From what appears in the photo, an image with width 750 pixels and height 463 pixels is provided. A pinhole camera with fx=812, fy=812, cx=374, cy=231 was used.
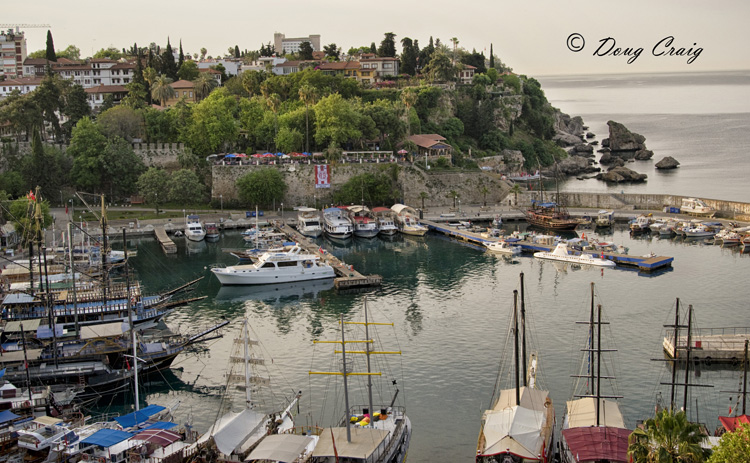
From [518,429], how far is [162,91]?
82.4 meters

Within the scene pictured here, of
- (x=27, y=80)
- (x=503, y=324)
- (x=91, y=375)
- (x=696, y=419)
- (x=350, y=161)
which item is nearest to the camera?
(x=696, y=419)

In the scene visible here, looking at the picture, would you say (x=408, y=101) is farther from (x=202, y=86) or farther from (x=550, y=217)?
(x=550, y=217)

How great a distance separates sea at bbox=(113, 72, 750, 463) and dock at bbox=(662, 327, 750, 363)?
654mm

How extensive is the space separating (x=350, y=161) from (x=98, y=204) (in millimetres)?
27148

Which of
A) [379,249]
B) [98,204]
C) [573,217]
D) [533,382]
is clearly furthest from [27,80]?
[533,382]

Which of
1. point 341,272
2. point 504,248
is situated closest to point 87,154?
point 341,272

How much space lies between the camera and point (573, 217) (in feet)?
264

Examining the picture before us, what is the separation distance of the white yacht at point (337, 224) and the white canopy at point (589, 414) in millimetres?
45404

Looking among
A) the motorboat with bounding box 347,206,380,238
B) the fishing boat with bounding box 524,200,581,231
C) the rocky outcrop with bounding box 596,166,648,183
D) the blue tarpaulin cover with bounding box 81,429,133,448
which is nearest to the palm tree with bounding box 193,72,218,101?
the motorboat with bounding box 347,206,380,238

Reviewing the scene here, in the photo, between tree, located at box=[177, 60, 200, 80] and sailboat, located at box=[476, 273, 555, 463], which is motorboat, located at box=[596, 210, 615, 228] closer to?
sailboat, located at box=[476, 273, 555, 463]

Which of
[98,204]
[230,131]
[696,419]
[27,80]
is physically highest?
[27,80]

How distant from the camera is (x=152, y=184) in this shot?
84125 mm

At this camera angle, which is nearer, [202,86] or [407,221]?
[407,221]

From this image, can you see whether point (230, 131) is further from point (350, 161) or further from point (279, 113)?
point (350, 161)
